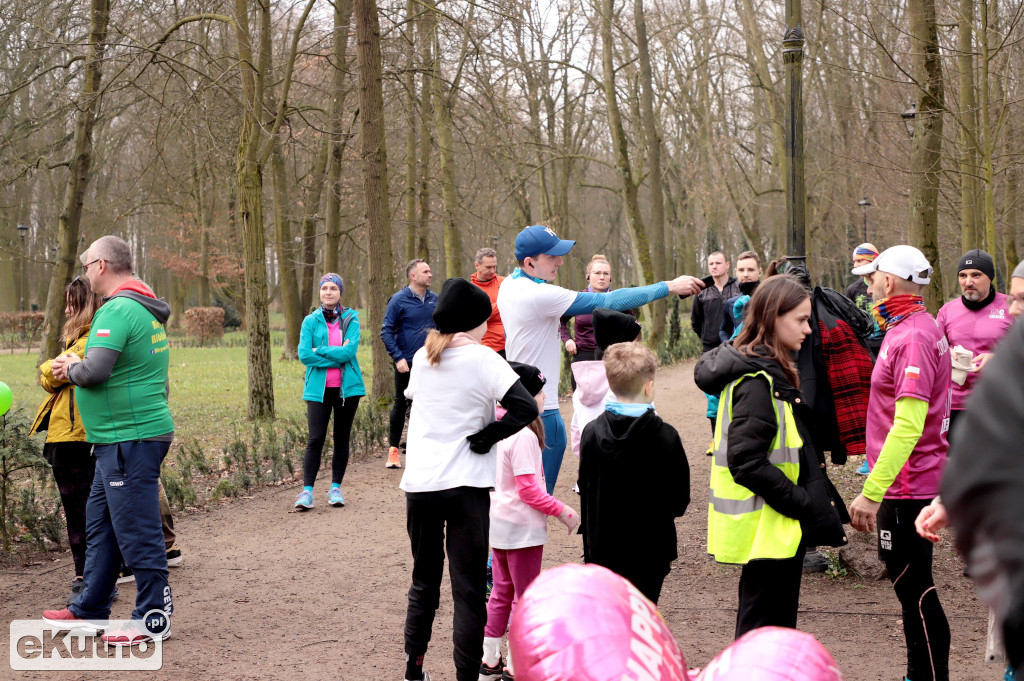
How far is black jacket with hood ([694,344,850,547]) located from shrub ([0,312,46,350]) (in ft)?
110

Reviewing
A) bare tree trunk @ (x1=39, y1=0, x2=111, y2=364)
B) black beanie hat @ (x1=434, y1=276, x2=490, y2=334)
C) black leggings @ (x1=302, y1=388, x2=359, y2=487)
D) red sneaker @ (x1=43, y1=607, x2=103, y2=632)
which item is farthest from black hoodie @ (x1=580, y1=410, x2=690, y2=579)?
bare tree trunk @ (x1=39, y1=0, x2=111, y2=364)

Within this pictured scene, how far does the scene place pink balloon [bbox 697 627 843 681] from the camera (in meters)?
1.99

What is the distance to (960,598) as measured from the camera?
18.1ft

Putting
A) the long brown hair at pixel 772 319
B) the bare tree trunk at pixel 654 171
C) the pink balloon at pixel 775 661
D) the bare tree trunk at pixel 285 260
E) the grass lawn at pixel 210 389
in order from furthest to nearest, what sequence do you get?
the bare tree trunk at pixel 654 171 → the bare tree trunk at pixel 285 260 → the grass lawn at pixel 210 389 → the long brown hair at pixel 772 319 → the pink balloon at pixel 775 661

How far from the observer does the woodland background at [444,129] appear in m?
12.6

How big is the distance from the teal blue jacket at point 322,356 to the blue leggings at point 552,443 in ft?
8.30

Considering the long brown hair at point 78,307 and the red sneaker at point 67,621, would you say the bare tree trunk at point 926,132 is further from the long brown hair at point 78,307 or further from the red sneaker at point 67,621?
the red sneaker at point 67,621

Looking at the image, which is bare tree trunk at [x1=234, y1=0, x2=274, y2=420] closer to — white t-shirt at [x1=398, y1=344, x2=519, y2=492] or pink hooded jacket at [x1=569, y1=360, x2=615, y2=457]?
pink hooded jacket at [x1=569, y1=360, x2=615, y2=457]

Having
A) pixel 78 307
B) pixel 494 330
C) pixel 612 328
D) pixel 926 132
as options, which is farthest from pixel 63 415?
pixel 926 132

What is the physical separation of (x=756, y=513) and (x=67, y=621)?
12.6 ft

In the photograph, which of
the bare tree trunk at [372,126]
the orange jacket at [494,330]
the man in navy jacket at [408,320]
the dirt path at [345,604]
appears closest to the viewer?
the dirt path at [345,604]

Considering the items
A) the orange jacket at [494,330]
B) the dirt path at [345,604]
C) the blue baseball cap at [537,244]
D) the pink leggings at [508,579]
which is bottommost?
the dirt path at [345,604]

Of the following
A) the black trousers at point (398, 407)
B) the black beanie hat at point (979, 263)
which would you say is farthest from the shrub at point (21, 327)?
the black beanie hat at point (979, 263)

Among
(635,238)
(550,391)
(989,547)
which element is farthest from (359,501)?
(635,238)
